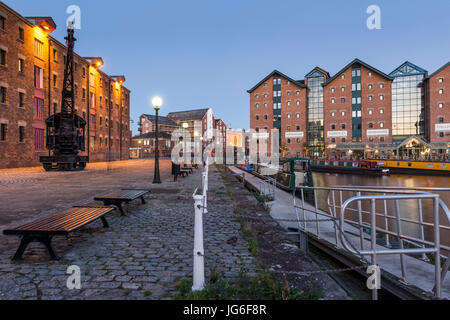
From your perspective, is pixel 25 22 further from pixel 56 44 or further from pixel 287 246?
pixel 287 246

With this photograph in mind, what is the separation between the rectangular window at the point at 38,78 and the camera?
26.9m

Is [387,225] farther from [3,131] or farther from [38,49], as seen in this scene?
[38,49]

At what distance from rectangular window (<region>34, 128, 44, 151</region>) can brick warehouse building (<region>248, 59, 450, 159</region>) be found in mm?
44692

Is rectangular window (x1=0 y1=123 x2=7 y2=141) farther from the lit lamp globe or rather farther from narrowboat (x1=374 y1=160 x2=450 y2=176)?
narrowboat (x1=374 y1=160 x2=450 y2=176)

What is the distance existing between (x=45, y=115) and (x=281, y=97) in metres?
48.1

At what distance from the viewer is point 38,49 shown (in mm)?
27016

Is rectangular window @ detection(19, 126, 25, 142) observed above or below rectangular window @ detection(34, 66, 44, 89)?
below

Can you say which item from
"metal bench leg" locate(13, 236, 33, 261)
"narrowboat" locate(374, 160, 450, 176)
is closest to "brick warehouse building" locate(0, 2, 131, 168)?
"metal bench leg" locate(13, 236, 33, 261)

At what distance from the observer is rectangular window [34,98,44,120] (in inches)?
1065

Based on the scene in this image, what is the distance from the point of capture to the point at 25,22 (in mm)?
25000

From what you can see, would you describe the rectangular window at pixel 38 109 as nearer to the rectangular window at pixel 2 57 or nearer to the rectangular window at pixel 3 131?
the rectangular window at pixel 3 131

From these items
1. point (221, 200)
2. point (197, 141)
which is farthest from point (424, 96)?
point (221, 200)

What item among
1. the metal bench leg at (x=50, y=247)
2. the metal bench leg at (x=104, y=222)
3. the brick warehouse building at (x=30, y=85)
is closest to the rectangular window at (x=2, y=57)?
the brick warehouse building at (x=30, y=85)

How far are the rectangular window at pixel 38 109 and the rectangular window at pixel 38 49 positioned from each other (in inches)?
185
